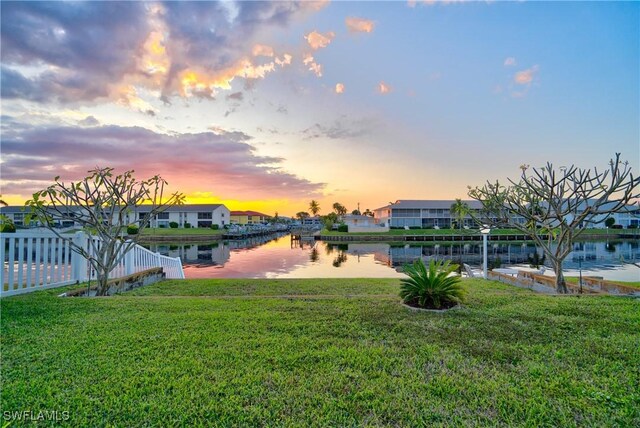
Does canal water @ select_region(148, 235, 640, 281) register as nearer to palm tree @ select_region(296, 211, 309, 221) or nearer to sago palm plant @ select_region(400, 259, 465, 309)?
sago palm plant @ select_region(400, 259, 465, 309)

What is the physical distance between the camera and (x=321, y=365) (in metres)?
2.90

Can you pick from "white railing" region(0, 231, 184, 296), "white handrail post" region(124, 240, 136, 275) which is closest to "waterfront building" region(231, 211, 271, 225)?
"white handrail post" region(124, 240, 136, 275)

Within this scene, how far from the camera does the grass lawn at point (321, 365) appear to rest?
222cm

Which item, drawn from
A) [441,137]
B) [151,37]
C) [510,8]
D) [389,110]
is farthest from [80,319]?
[441,137]

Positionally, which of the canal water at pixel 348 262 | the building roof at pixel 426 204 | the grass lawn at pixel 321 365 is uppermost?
the building roof at pixel 426 204

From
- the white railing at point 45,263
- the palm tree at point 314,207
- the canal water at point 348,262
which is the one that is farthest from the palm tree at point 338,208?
the white railing at point 45,263

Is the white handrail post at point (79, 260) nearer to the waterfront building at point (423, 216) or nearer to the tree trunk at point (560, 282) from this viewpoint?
the tree trunk at point (560, 282)

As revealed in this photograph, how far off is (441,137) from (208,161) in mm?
13568

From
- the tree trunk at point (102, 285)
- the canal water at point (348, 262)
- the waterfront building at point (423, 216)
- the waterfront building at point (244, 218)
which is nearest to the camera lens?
the tree trunk at point (102, 285)

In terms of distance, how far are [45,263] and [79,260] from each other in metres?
0.94

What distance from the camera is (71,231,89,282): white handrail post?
7043mm

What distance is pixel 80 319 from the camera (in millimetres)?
4297

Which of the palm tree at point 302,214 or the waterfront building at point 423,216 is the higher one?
the palm tree at point 302,214

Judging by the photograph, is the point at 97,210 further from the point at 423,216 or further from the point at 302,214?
the point at 302,214
